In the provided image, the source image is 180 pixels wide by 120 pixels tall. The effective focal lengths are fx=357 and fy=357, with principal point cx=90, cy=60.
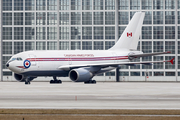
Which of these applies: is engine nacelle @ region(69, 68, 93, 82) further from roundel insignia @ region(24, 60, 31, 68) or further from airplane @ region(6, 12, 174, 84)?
roundel insignia @ region(24, 60, 31, 68)

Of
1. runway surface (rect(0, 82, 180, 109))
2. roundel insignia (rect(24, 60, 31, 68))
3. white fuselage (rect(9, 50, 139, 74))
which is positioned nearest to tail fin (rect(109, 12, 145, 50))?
white fuselage (rect(9, 50, 139, 74))

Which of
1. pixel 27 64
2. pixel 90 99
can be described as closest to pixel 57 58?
pixel 27 64

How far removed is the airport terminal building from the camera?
80312 millimetres

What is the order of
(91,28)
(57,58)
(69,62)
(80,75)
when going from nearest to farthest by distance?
1. (80,75)
2. (57,58)
3. (69,62)
4. (91,28)

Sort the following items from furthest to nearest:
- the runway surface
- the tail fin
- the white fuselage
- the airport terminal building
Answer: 1. the airport terminal building
2. the tail fin
3. the white fuselage
4. the runway surface

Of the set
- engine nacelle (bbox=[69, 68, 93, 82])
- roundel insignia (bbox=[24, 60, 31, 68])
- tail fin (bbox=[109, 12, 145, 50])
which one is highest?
tail fin (bbox=[109, 12, 145, 50])

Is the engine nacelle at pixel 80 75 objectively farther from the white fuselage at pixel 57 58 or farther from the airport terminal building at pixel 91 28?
the airport terminal building at pixel 91 28

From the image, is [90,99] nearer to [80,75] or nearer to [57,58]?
[80,75]

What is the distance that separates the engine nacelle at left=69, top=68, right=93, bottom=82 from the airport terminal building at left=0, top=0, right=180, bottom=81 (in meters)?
24.9

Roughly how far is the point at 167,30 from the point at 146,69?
9.98 meters

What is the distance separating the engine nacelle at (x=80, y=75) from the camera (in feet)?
177

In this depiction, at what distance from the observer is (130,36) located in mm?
65375

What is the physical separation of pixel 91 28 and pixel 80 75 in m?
28.9
